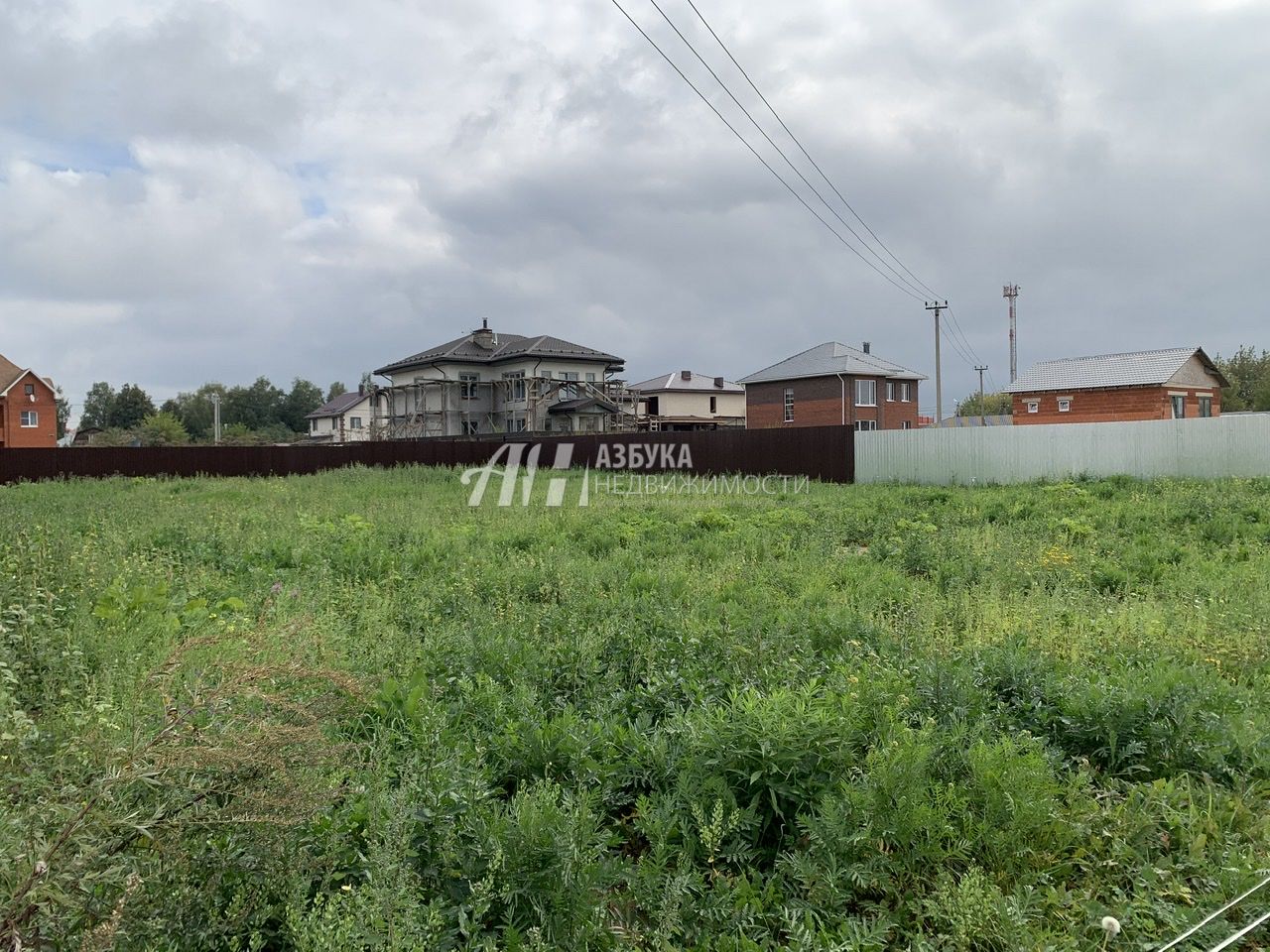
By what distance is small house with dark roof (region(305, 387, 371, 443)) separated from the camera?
59750 mm

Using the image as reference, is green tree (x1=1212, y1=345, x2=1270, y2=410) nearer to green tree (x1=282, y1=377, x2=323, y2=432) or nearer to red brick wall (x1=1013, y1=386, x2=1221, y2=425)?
red brick wall (x1=1013, y1=386, x2=1221, y2=425)

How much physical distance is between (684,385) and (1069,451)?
109 ft

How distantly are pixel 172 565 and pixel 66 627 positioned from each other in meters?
2.57

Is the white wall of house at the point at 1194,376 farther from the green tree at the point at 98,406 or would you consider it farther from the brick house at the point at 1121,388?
the green tree at the point at 98,406

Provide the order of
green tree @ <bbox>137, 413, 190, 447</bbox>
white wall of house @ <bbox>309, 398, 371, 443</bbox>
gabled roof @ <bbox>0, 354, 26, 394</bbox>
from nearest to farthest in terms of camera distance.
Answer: gabled roof @ <bbox>0, 354, 26, 394</bbox>
green tree @ <bbox>137, 413, 190, 447</bbox>
white wall of house @ <bbox>309, 398, 371, 443</bbox>

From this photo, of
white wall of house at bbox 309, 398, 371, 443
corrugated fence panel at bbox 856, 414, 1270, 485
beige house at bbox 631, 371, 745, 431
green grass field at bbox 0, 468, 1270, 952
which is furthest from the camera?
white wall of house at bbox 309, 398, 371, 443

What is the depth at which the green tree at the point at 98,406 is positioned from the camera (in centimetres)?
6588

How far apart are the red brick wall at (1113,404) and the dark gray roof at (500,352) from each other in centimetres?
2105

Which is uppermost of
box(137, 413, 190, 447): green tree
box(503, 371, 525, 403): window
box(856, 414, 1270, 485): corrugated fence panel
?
box(503, 371, 525, 403): window

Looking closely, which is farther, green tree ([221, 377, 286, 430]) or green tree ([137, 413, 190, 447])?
green tree ([221, 377, 286, 430])

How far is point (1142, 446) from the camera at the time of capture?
609 inches

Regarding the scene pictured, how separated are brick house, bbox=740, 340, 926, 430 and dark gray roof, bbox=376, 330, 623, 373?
348 inches

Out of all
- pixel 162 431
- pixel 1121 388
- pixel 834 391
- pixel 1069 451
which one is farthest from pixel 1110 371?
pixel 162 431

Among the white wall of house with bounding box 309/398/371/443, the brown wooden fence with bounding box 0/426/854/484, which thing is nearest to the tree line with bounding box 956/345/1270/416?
the brown wooden fence with bounding box 0/426/854/484
